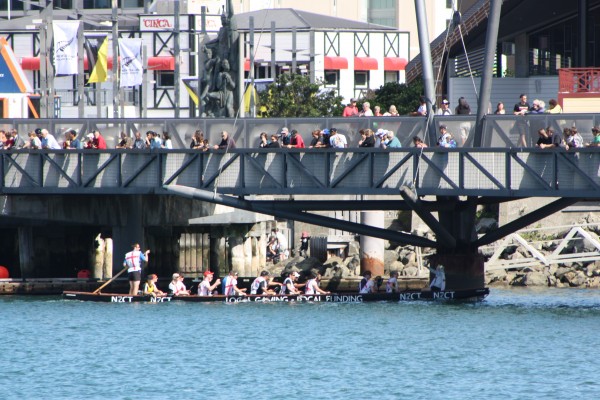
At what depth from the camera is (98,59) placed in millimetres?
68000

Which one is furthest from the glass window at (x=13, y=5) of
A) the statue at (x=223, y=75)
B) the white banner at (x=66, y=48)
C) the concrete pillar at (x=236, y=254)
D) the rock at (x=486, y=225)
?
the rock at (x=486, y=225)

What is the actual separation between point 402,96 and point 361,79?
977 inches

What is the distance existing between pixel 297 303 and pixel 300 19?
65.4 meters

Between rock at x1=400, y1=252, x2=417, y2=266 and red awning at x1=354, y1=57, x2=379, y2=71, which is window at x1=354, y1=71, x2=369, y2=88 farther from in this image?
rock at x1=400, y1=252, x2=417, y2=266

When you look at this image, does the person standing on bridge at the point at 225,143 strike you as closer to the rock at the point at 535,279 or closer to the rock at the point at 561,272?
the rock at the point at 535,279

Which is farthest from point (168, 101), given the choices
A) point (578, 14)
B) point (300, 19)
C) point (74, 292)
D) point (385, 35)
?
point (74, 292)

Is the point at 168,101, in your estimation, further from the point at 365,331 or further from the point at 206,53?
the point at 365,331

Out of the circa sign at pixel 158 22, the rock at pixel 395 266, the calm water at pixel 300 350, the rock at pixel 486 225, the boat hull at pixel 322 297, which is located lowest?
the calm water at pixel 300 350

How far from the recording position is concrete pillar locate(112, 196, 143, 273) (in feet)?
179

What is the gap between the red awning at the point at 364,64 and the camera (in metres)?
116

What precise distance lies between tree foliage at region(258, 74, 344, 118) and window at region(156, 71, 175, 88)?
64.2 ft

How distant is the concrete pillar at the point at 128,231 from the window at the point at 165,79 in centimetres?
5452

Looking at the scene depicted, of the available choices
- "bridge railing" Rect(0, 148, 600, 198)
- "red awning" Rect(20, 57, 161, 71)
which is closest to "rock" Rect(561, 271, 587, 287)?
"bridge railing" Rect(0, 148, 600, 198)

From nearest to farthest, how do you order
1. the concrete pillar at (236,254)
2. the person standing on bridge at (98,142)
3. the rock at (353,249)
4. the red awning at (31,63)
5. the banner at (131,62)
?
1. the person standing on bridge at (98,142)
2. the rock at (353,249)
3. the concrete pillar at (236,254)
4. the banner at (131,62)
5. the red awning at (31,63)
